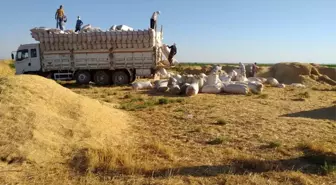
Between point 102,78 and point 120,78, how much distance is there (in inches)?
44.4

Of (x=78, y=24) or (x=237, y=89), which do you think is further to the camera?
(x=78, y=24)

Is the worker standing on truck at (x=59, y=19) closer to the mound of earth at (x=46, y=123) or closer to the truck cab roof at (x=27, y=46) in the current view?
the truck cab roof at (x=27, y=46)

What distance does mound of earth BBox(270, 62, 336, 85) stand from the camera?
2940 centimetres

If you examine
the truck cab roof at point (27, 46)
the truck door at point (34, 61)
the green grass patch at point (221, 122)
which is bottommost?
the green grass patch at point (221, 122)

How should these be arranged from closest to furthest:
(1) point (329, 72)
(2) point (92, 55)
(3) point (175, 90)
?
(3) point (175, 90), (2) point (92, 55), (1) point (329, 72)

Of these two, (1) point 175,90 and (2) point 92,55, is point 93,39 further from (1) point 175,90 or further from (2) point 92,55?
(1) point 175,90

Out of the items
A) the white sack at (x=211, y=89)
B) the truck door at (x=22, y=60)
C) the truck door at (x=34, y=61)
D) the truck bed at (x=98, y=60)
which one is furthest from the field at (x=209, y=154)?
the truck door at (x=22, y=60)

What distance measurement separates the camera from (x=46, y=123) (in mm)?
6625

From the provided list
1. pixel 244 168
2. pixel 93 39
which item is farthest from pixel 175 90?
pixel 244 168

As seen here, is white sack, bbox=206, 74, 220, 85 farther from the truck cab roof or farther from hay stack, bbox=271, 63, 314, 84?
hay stack, bbox=271, 63, 314, 84

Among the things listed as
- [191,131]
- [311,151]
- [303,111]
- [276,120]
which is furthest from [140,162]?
A: [303,111]

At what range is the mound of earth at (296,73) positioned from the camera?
29.4 metres

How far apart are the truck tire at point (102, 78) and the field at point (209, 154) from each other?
33.6 ft

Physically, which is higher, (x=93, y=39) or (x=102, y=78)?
(x=93, y=39)
